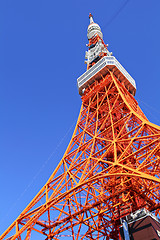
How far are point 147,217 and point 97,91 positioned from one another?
10707 millimetres

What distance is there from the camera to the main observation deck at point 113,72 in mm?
20297

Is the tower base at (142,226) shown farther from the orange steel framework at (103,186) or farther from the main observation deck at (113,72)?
the main observation deck at (113,72)

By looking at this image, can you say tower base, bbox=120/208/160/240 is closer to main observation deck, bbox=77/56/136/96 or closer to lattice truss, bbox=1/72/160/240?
lattice truss, bbox=1/72/160/240

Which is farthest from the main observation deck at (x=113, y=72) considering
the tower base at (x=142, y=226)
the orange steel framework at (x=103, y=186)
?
the tower base at (x=142, y=226)

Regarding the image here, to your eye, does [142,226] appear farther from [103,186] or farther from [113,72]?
[113,72]

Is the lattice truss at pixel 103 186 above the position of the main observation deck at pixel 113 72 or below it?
below

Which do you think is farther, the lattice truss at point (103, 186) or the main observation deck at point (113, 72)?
the main observation deck at point (113, 72)

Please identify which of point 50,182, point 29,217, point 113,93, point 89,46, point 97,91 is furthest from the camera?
point 89,46

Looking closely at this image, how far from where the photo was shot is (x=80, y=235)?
556 inches

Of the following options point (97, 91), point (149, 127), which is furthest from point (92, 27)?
point (149, 127)

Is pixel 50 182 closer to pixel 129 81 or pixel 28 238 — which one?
pixel 28 238

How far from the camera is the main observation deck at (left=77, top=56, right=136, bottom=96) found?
20297 mm

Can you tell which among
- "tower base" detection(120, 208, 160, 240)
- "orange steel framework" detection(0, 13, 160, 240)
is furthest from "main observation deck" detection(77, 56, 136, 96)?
"tower base" detection(120, 208, 160, 240)

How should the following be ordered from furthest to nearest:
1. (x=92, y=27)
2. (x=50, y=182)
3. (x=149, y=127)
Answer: (x=92, y=27) < (x=50, y=182) < (x=149, y=127)
